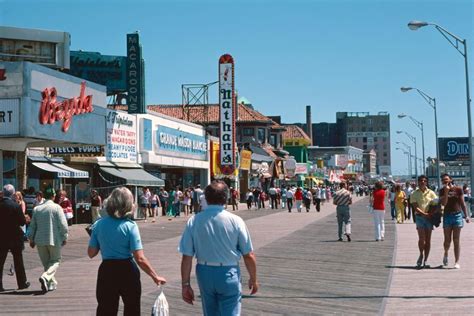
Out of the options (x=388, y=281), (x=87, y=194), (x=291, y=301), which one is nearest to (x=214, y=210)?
(x=291, y=301)

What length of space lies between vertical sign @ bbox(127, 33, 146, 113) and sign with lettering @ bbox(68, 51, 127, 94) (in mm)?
711

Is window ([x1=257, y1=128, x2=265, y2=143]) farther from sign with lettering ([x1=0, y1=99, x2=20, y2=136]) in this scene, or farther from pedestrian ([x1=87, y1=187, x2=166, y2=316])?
pedestrian ([x1=87, y1=187, x2=166, y2=316])

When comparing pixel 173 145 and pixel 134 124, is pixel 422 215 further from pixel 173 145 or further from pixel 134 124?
pixel 173 145

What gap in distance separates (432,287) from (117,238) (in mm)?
6232

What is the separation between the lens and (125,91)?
39.4 meters

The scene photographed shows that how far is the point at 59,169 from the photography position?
30.4 metres

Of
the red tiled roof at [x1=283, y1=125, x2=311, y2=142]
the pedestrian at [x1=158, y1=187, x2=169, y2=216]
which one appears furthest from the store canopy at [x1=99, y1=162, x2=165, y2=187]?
the red tiled roof at [x1=283, y1=125, x2=311, y2=142]

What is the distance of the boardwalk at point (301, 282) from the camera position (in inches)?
405

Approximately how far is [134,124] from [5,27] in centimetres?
1038

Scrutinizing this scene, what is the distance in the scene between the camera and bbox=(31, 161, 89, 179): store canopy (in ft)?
97.0

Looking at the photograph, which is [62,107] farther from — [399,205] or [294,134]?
[294,134]

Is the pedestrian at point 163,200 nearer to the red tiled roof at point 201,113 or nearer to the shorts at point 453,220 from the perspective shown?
the shorts at point 453,220

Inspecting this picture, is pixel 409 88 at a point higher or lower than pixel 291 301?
higher

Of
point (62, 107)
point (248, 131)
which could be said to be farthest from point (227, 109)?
point (248, 131)
